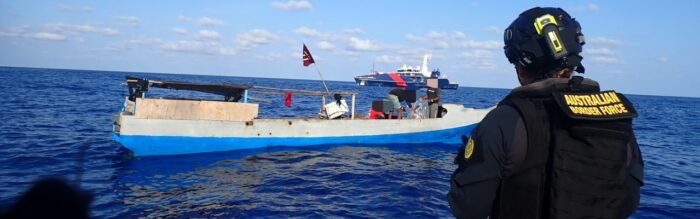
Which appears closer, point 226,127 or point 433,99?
point 226,127

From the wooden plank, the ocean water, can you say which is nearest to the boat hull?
the ocean water

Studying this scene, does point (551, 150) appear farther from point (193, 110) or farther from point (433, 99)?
point (433, 99)

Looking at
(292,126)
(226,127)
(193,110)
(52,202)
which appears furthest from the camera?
(292,126)

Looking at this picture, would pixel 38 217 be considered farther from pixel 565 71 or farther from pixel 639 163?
pixel 639 163

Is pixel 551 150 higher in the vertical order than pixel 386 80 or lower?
lower

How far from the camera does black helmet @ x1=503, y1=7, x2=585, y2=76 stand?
2.59 meters

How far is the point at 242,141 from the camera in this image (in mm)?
14883

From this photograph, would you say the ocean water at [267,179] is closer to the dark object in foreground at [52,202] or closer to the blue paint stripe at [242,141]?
the blue paint stripe at [242,141]

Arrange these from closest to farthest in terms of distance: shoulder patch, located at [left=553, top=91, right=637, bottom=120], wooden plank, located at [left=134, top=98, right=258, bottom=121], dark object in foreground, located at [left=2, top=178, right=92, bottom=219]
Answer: shoulder patch, located at [left=553, top=91, right=637, bottom=120], dark object in foreground, located at [left=2, top=178, right=92, bottom=219], wooden plank, located at [left=134, top=98, right=258, bottom=121]

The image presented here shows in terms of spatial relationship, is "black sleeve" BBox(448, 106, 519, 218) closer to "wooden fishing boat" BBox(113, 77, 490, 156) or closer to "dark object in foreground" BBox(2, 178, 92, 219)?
"dark object in foreground" BBox(2, 178, 92, 219)

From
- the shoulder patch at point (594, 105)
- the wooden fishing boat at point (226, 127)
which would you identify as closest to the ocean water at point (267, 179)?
the wooden fishing boat at point (226, 127)

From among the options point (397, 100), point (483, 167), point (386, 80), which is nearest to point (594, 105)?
point (483, 167)

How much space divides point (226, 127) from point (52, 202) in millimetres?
12211

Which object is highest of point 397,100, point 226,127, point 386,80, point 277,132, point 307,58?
point 386,80
